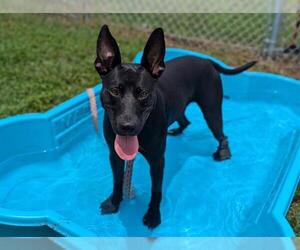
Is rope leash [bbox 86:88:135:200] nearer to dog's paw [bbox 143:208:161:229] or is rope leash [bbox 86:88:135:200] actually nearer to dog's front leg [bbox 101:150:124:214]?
dog's front leg [bbox 101:150:124:214]

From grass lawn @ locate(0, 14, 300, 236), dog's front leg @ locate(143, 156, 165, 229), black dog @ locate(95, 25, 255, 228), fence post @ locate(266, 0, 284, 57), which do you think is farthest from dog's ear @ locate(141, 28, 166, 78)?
fence post @ locate(266, 0, 284, 57)

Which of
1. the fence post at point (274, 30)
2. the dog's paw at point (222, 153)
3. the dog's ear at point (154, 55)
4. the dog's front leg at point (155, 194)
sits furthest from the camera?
the fence post at point (274, 30)

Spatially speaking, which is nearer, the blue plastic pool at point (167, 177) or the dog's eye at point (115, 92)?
the dog's eye at point (115, 92)

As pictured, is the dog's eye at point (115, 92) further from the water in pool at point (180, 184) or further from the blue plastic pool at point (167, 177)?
the water in pool at point (180, 184)

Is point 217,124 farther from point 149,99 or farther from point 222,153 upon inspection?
point 149,99

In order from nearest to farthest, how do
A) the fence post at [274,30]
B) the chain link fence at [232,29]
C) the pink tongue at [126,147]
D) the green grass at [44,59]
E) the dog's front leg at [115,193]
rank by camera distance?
the pink tongue at [126,147], the dog's front leg at [115,193], the green grass at [44,59], the fence post at [274,30], the chain link fence at [232,29]

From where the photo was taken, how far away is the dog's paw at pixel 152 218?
9.21ft

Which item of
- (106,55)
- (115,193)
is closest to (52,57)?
(115,193)

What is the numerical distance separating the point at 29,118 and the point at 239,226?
158 cm

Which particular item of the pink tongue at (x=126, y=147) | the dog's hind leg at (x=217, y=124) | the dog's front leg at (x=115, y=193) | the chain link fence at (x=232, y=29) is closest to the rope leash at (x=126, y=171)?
the dog's front leg at (x=115, y=193)

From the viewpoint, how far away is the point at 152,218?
2814 mm

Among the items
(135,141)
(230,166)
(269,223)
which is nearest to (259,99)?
(230,166)

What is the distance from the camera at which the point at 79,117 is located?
3703mm

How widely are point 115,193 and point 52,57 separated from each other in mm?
2509
